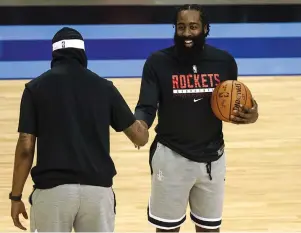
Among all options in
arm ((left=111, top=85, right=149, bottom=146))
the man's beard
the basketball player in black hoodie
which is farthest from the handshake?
the man's beard

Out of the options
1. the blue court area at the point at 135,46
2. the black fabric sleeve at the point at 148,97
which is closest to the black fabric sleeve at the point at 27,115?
the black fabric sleeve at the point at 148,97

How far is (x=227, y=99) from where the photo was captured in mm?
3518

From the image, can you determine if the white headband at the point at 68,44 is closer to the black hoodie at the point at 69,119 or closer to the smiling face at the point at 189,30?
the black hoodie at the point at 69,119

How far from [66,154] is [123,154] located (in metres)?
3.30

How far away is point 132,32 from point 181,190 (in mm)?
7735

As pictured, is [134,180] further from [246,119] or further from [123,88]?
[123,88]

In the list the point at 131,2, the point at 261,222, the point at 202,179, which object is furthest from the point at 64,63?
the point at 131,2

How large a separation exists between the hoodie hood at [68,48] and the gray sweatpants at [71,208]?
1.77ft

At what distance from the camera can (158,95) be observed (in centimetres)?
361

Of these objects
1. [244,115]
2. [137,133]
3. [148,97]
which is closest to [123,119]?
[137,133]

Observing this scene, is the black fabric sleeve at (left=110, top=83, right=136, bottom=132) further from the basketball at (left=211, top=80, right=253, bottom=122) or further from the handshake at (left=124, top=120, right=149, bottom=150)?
the basketball at (left=211, top=80, right=253, bottom=122)

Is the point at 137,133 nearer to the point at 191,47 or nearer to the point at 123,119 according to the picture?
the point at 123,119

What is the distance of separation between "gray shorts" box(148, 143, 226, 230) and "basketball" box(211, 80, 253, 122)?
0.28m

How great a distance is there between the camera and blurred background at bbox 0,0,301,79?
974 centimetres
